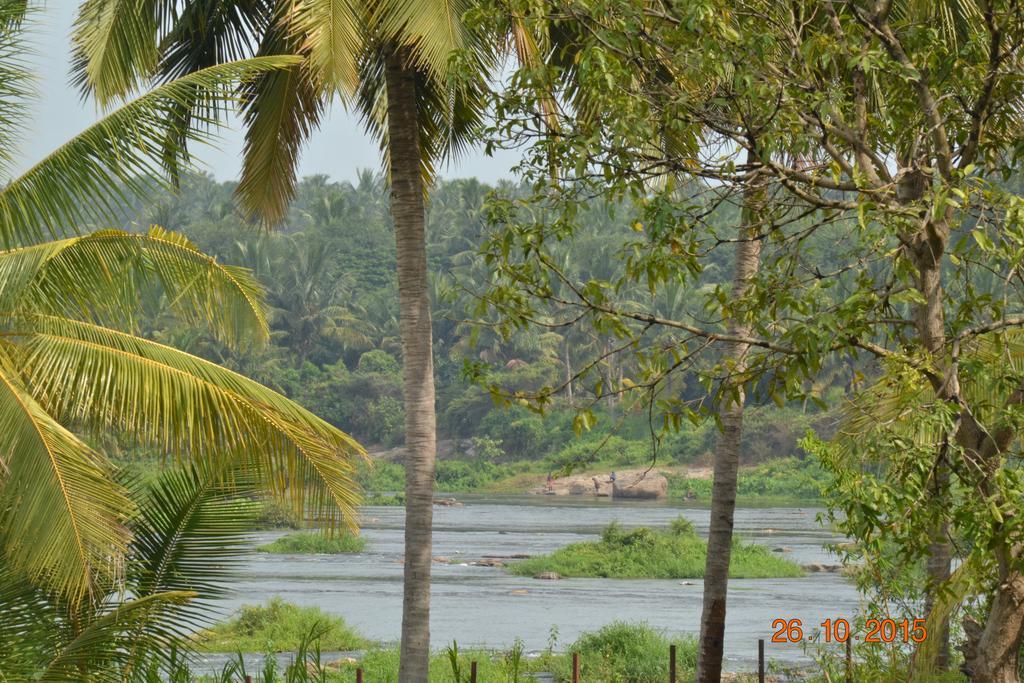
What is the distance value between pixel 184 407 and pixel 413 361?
2.79m

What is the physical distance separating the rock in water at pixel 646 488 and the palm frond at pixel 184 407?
1657 inches

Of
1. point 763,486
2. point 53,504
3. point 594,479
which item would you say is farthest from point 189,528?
point 594,479

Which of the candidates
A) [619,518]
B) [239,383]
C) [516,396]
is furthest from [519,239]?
[619,518]

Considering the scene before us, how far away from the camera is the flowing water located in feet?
72.9

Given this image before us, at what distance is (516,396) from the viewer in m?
5.94

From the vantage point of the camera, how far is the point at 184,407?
297 inches

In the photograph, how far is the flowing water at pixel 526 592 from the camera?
22.2 meters

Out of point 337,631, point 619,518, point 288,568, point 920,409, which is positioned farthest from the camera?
point 619,518

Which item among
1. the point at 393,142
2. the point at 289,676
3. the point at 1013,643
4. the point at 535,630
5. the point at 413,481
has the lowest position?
the point at 535,630

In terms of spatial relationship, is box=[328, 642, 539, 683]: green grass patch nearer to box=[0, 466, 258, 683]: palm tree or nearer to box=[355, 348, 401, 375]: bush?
box=[0, 466, 258, 683]: palm tree

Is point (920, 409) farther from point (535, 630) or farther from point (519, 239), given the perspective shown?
point (535, 630)

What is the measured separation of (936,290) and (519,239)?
6.31ft

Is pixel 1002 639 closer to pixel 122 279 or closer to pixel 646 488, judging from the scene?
pixel 122 279

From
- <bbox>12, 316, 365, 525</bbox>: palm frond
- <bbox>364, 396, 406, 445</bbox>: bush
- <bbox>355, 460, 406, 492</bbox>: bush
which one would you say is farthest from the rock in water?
<bbox>12, 316, 365, 525</bbox>: palm frond
